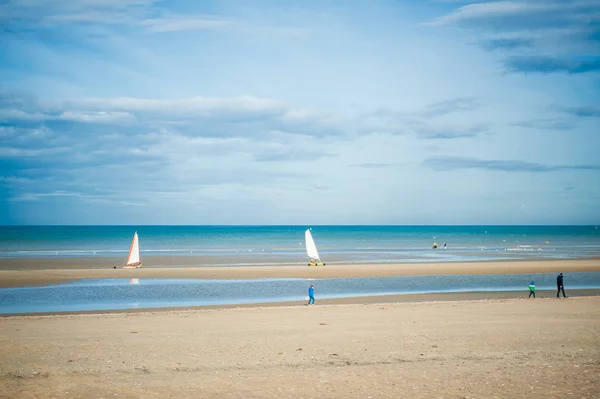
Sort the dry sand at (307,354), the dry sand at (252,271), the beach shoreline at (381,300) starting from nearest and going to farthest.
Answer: the dry sand at (307,354)
the beach shoreline at (381,300)
the dry sand at (252,271)

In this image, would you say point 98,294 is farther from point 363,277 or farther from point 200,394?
point 200,394

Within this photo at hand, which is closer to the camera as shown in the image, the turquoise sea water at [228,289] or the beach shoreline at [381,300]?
the beach shoreline at [381,300]

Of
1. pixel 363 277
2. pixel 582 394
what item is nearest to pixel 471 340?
pixel 582 394

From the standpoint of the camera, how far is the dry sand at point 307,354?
12203 millimetres

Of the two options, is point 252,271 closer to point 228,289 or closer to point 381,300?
point 228,289

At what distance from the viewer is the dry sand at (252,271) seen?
44969 millimetres

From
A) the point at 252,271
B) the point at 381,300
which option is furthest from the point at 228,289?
the point at 252,271

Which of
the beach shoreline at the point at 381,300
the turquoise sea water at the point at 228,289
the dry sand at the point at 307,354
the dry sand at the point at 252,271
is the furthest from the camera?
the dry sand at the point at 252,271

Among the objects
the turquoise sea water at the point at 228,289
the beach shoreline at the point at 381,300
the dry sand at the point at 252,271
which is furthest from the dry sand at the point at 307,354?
the dry sand at the point at 252,271

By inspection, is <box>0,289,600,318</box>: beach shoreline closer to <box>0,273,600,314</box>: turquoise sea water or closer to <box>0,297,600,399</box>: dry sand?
<box>0,273,600,314</box>: turquoise sea water

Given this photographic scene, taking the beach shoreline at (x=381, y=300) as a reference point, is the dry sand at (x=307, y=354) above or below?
above

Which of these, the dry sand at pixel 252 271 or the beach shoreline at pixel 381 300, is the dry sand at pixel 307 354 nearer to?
the beach shoreline at pixel 381 300

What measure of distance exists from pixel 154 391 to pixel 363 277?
33.0 meters

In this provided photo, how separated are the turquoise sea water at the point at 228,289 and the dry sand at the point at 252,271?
10.5 feet
